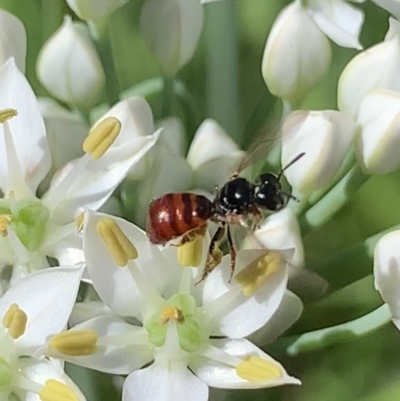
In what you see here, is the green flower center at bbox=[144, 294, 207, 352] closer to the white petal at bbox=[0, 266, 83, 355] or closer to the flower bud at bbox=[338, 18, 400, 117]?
the white petal at bbox=[0, 266, 83, 355]

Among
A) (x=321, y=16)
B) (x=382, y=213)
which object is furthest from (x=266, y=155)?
(x=382, y=213)

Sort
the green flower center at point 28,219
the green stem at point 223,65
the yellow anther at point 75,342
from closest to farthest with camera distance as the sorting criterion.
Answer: the yellow anther at point 75,342 → the green flower center at point 28,219 → the green stem at point 223,65

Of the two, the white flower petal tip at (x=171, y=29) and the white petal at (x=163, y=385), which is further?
the white flower petal tip at (x=171, y=29)

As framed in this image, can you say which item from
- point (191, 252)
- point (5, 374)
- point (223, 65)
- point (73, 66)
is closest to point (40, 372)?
point (5, 374)

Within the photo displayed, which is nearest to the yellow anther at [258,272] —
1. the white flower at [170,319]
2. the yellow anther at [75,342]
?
the white flower at [170,319]

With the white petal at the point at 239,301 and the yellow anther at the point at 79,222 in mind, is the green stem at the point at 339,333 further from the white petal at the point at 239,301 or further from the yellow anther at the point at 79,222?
the yellow anther at the point at 79,222

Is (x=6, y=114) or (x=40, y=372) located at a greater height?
(x=6, y=114)

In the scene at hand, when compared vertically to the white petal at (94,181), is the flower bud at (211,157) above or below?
below

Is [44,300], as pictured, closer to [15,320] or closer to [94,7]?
[15,320]
